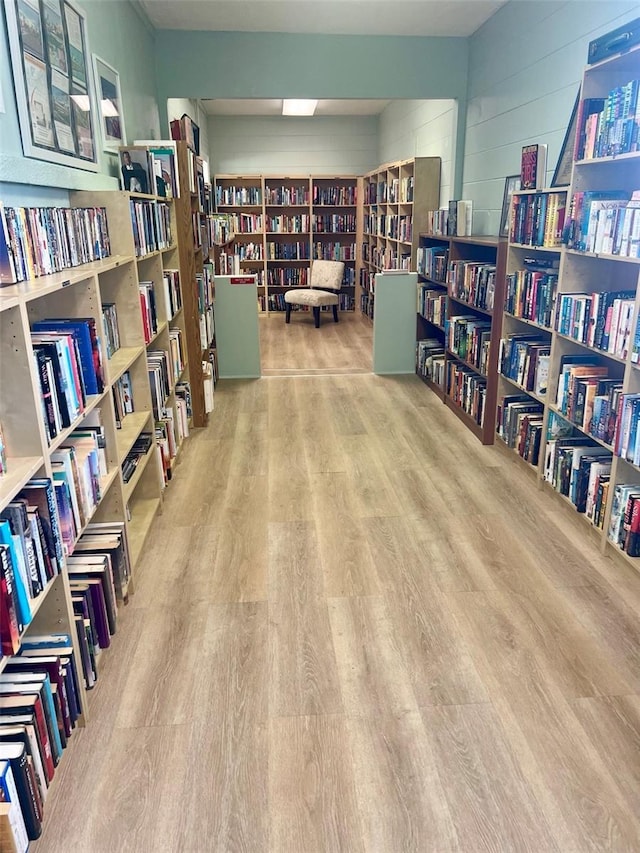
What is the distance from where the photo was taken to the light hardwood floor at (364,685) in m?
1.55

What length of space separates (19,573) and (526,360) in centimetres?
297

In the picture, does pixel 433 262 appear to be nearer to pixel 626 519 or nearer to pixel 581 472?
pixel 581 472

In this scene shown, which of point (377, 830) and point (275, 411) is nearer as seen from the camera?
point (377, 830)

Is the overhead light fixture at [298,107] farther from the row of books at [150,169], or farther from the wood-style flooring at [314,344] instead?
the row of books at [150,169]

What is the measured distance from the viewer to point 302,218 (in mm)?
9211

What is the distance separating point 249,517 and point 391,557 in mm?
793

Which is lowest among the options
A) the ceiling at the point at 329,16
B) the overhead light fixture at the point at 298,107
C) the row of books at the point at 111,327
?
the row of books at the point at 111,327

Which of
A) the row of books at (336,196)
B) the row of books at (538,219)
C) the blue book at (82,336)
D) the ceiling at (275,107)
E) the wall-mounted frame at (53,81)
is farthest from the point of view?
the row of books at (336,196)

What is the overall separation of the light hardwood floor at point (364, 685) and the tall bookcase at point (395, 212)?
369 centimetres

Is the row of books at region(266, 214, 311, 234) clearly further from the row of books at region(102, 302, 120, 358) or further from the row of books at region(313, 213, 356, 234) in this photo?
the row of books at region(102, 302, 120, 358)

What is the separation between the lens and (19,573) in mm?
1457

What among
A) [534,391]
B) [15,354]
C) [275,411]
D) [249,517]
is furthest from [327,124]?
[15,354]

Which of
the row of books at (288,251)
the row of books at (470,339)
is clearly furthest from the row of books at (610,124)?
the row of books at (288,251)

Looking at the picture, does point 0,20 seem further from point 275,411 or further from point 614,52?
point 275,411
